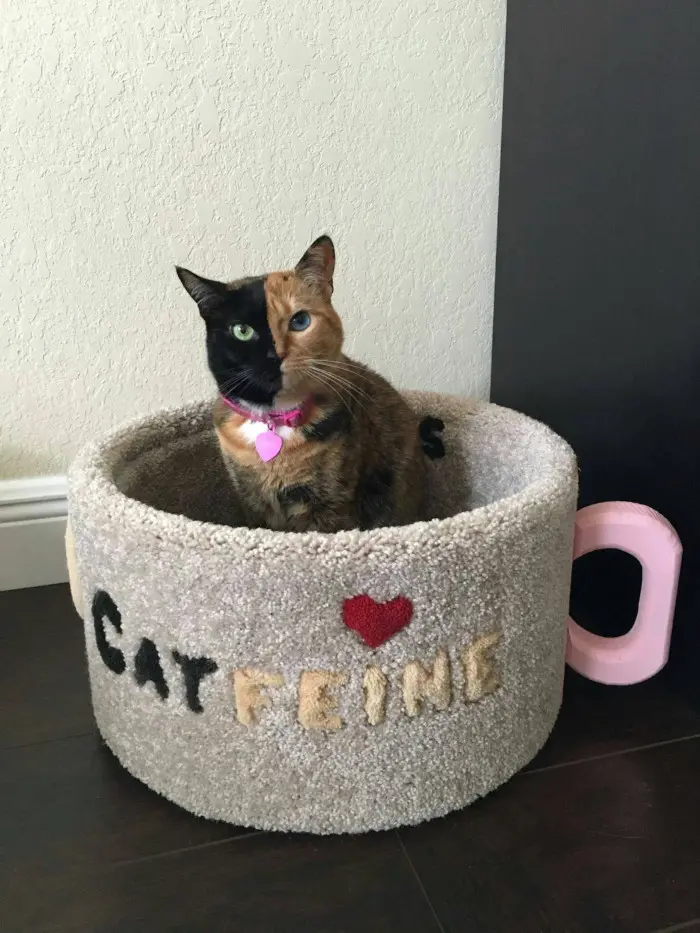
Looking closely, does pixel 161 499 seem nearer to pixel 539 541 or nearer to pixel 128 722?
pixel 128 722

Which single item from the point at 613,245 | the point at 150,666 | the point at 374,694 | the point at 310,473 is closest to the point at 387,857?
the point at 374,694

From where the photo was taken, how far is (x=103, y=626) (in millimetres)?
853

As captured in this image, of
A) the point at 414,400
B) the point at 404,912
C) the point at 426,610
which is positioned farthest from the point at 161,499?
the point at 404,912

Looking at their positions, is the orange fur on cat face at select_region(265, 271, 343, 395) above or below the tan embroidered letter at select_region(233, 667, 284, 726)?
above

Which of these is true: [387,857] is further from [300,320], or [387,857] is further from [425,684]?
[300,320]

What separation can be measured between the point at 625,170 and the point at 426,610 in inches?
24.2

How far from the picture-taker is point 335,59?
1222 millimetres

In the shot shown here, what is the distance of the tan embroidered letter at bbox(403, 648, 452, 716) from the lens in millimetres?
758

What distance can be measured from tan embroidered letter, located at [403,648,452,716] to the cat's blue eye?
37 centimetres

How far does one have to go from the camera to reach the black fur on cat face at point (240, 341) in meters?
0.83

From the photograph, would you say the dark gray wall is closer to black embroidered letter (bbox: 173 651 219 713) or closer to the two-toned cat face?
the two-toned cat face

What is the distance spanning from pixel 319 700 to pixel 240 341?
0.38 m

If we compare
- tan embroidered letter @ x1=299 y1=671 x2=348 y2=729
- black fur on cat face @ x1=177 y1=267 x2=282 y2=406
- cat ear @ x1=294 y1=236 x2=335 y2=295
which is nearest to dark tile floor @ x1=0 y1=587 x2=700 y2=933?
tan embroidered letter @ x1=299 y1=671 x2=348 y2=729

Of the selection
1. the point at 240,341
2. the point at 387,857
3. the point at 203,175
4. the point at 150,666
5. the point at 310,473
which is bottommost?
the point at 387,857
